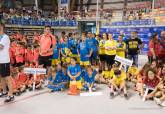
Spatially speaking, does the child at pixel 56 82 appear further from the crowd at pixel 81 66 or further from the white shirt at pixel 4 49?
the white shirt at pixel 4 49

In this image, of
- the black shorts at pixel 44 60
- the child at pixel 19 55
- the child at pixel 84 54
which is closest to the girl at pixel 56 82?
the black shorts at pixel 44 60

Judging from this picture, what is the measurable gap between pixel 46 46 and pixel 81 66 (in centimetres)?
117

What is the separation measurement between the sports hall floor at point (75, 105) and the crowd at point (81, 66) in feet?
0.72

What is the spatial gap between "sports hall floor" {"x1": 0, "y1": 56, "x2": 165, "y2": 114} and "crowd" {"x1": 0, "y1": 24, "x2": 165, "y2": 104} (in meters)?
0.22

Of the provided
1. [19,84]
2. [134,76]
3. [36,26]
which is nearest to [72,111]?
[19,84]

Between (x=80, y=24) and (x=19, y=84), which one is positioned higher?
(x=80, y=24)

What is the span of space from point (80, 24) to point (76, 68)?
1793cm

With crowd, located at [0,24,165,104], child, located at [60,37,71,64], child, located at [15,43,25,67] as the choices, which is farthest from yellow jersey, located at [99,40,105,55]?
child, located at [15,43,25,67]

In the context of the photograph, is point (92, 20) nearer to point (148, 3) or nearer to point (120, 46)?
point (148, 3)

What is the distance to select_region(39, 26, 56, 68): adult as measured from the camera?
7.10m

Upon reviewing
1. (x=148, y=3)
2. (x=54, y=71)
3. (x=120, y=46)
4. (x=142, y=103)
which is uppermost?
(x=148, y=3)

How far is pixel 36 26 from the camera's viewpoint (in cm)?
2267

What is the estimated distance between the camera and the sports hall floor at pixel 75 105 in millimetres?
5293

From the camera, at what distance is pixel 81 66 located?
304 inches
